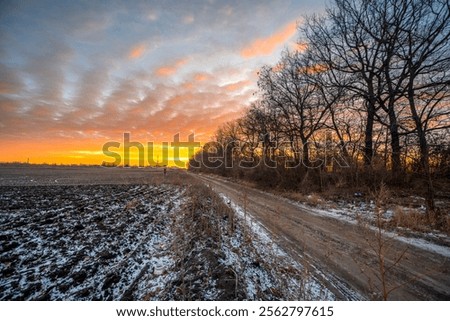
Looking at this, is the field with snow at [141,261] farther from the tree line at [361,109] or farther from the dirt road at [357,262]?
the tree line at [361,109]

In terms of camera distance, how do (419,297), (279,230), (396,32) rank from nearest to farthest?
(419,297)
(279,230)
(396,32)

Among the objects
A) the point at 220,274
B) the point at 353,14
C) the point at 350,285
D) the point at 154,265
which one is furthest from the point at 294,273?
the point at 353,14

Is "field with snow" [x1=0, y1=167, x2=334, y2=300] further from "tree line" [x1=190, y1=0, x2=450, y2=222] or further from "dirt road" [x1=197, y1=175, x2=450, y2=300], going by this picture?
"tree line" [x1=190, y1=0, x2=450, y2=222]

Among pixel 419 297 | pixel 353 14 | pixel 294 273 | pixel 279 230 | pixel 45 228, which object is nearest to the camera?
pixel 419 297

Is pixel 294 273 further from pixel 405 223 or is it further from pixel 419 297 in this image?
pixel 405 223

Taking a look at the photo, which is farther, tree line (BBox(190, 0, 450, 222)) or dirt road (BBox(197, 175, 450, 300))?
tree line (BBox(190, 0, 450, 222))

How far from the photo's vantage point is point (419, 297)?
361cm

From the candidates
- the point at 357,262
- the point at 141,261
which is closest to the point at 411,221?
the point at 357,262

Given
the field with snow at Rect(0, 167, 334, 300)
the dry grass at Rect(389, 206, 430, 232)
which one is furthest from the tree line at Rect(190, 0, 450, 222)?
the field with snow at Rect(0, 167, 334, 300)

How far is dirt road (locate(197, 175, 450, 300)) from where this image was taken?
381cm

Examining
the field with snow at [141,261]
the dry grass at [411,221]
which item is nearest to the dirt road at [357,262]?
the field with snow at [141,261]

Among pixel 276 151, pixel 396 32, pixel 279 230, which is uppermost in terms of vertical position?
pixel 396 32

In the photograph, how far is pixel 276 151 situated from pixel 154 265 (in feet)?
72.3

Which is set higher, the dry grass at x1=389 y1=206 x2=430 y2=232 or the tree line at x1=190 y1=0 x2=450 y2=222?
the tree line at x1=190 y1=0 x2=450 y2=222
